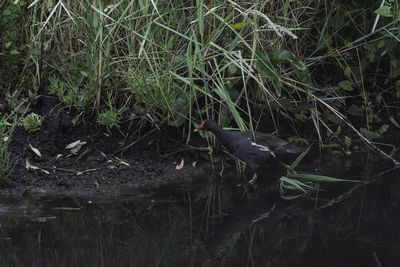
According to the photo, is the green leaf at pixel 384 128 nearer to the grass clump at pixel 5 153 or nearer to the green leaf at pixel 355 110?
the green leaf at pixel 355 110

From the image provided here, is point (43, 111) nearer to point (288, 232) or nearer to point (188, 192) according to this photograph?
point (188, 192)

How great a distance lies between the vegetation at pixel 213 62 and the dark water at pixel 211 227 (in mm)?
602

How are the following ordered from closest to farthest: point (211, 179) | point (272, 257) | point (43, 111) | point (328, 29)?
point (272, 257) < point (211, 179) < point (43, 111) < point (328, 29)

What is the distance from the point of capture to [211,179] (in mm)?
3973

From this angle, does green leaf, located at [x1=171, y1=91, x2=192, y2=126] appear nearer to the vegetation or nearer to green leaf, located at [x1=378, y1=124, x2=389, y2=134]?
the vegetation

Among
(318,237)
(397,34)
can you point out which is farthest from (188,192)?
(397,34)

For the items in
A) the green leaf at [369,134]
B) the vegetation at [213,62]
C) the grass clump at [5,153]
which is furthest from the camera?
the green leaf at [369,134]

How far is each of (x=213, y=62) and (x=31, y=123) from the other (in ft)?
4.20

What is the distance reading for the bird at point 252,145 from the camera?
12.8 ft

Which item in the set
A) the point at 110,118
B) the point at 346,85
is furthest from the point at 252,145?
the point at 346,85

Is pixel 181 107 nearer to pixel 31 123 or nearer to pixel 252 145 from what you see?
pixel 252 145

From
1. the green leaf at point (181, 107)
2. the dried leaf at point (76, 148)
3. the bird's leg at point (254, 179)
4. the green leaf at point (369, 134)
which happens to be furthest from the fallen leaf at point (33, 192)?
the green leaf at point (369, 134)

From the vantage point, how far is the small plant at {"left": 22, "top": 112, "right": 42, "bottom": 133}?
163 inches

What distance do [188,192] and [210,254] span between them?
106 centimetres
